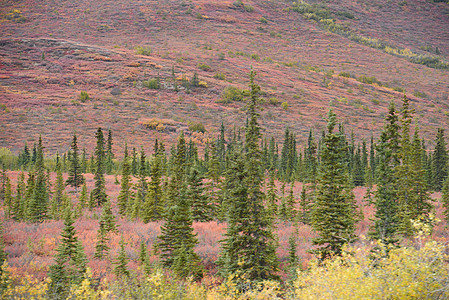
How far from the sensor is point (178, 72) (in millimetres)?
110500

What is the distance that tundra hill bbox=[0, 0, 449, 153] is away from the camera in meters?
82.3

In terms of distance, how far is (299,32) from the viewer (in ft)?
623

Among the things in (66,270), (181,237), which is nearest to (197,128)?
(181,237)

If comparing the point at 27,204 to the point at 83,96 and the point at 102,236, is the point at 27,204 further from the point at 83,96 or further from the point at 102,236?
the point at 83,96

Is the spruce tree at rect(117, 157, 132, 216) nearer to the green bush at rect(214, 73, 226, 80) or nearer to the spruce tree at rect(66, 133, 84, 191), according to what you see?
the spruce tree at rect(66, 133, 84, 191)

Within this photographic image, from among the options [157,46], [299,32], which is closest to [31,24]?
[157,46]

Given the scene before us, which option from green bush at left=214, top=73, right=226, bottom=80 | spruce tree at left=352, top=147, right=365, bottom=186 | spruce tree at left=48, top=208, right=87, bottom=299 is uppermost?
green bush at left=214, top=73, right=226, bottom=80

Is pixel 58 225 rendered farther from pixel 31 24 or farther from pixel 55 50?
pixel 31 24

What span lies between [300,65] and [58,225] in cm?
14033

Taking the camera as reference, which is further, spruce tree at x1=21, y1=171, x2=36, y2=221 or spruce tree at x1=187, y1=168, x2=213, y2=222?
spruce tree at x1=187, y1=168, x2=213, y2=222

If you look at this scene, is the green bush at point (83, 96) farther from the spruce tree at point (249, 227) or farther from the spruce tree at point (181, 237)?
the spruce tree at point (249, 227)

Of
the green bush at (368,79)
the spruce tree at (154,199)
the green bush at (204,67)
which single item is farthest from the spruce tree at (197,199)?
the green bush at (368,79)

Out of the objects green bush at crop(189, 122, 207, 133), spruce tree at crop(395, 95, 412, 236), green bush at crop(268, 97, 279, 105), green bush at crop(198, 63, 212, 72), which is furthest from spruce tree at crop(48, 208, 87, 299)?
green bush at crop(198, 63, 212, 72)

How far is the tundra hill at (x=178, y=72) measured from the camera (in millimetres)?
82312
